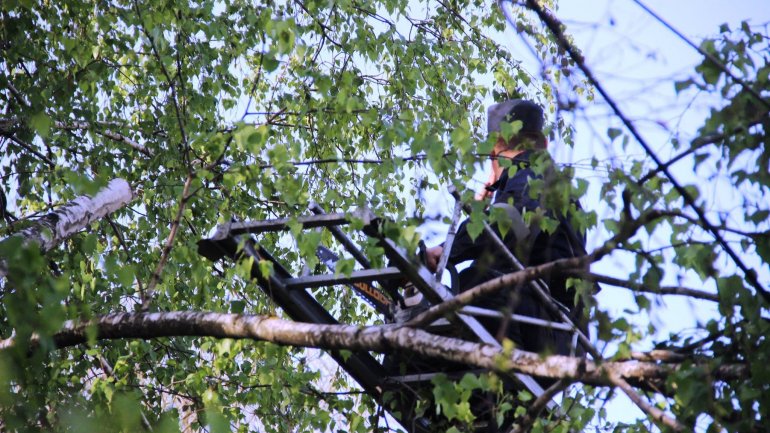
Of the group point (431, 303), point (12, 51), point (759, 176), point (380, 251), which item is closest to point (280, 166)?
point (380, 251)

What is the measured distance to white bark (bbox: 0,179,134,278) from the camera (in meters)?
4.48

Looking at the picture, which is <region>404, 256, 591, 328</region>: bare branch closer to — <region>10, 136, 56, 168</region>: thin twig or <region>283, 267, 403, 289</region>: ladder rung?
<region>283, 267, 403, 289</region>: ladder rung

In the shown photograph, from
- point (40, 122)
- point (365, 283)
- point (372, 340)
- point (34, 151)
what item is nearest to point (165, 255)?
point (40, 122)

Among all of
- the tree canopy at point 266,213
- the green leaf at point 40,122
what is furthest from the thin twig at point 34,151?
the green leaf at point 40,122

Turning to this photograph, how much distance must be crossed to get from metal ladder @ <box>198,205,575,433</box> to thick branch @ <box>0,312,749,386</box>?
43 centimetres

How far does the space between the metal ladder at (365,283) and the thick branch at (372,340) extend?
1.42ft

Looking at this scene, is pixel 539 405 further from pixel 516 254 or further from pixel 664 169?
Answer: pixel 516 254

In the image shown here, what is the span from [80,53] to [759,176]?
365cm

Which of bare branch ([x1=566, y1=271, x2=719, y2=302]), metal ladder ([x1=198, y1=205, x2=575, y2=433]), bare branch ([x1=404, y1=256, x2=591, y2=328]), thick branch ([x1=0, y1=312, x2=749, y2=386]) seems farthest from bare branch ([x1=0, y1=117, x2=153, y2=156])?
bare branch ([x1=566, y1=271, x2=719, y2=302])

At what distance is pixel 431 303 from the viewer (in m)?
4.03

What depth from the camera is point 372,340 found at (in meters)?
2.97

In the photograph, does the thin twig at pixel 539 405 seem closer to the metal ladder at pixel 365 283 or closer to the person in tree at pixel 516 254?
the metal ladder at pixel 365 283

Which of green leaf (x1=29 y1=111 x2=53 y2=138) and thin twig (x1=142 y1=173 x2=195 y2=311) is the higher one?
green leaf (x1=29 y1=111 x2=53 y2=138)

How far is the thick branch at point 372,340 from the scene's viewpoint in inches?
103
